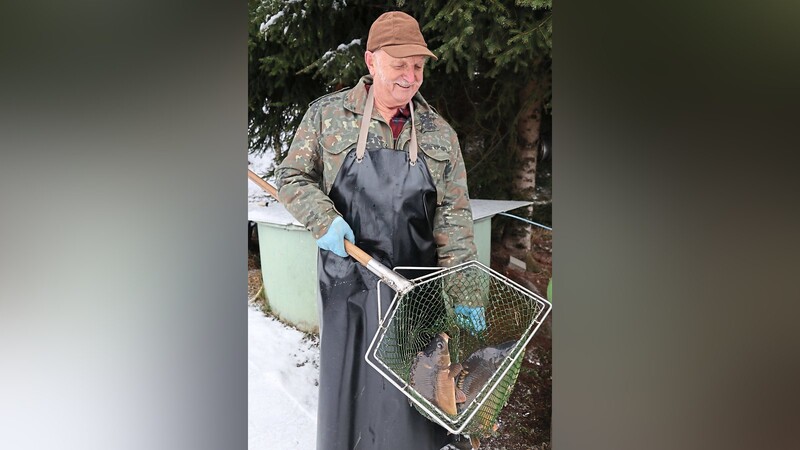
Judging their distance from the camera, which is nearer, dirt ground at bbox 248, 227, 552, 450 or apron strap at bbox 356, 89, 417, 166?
apron strap at bbox 356, 89, 417, 166

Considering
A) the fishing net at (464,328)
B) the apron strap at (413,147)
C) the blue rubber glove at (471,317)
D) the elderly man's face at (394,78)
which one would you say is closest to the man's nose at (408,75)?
the elderly man's face at (394,78)

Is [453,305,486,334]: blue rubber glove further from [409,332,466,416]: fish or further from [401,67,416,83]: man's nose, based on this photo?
[401,67,416,83]: man's nose

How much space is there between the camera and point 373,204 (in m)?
1.76

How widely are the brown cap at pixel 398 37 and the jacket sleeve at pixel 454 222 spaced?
262 mm

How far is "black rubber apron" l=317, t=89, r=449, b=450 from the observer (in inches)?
69.2

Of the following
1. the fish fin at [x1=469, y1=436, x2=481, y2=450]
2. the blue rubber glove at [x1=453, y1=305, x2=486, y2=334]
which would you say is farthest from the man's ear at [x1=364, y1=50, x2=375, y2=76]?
the fish fin at [x1=469, y1=436, x2=481, y2=450]

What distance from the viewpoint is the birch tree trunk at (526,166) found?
191cm

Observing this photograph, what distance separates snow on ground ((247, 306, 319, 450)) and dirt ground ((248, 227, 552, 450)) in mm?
101

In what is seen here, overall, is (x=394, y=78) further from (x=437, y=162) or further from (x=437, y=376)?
(x=437, y=376)
